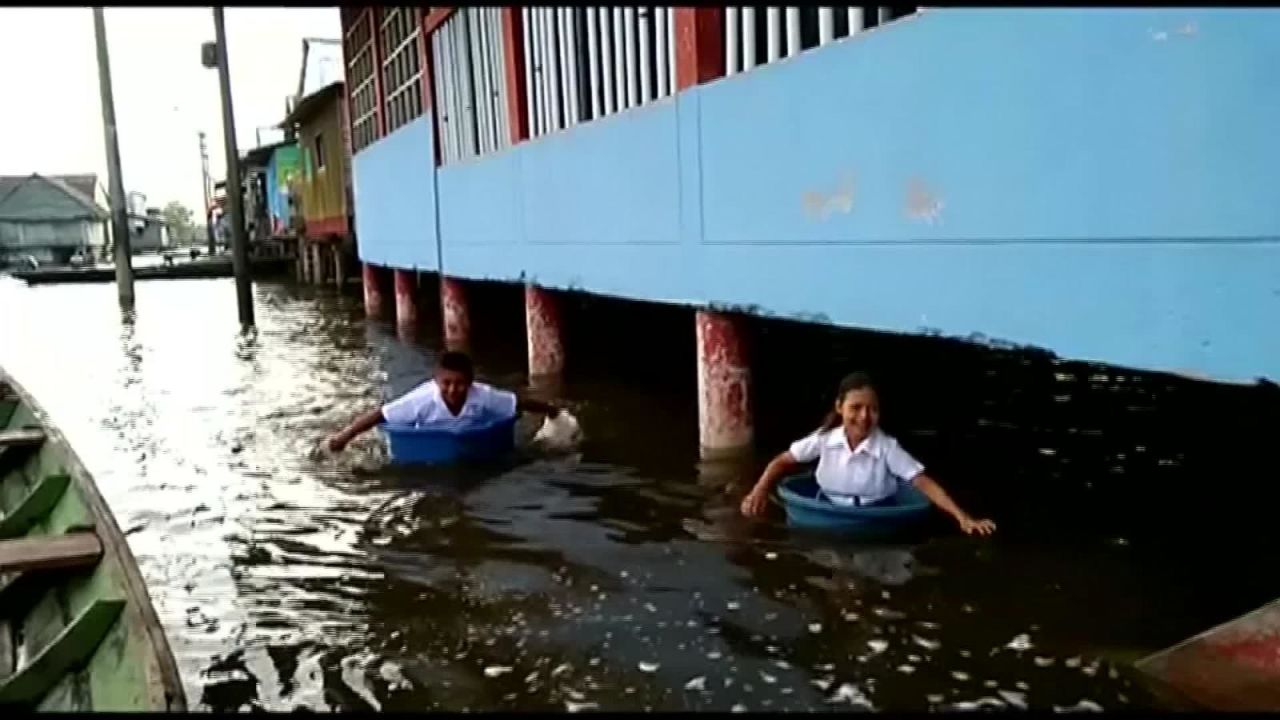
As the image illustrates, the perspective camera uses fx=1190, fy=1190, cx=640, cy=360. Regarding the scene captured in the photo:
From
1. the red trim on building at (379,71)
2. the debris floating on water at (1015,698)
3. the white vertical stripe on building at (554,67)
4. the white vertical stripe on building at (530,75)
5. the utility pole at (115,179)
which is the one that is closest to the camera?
the debris floating on water at (1015,698)

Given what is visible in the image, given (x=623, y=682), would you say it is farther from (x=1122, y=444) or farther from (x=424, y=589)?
(x=1122, y=444)

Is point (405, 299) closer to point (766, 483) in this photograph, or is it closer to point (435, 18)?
point (435, 18)

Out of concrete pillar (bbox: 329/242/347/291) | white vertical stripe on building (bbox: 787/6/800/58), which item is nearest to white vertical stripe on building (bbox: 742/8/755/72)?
white vertical stripe on building (bbox: 787/6/800/58)

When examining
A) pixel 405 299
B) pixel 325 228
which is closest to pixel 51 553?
pixel 405 299

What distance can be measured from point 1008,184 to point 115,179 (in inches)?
1099

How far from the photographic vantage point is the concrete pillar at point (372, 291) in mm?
22391

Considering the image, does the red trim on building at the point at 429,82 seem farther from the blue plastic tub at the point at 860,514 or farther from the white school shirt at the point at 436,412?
the blue plastic tub at the point at 860,514

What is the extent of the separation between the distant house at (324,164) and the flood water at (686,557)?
17.9 m

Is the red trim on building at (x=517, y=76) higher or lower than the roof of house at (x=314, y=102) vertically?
lower

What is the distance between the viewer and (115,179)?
1121 inches

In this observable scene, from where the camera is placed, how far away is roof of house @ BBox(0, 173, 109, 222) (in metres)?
61.5

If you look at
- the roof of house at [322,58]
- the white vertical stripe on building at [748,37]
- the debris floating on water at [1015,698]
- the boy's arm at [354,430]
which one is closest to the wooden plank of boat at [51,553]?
the boy's arm at [354,430]

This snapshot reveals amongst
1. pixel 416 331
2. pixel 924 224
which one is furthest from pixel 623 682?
pixel 416 331

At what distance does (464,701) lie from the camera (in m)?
4.03
